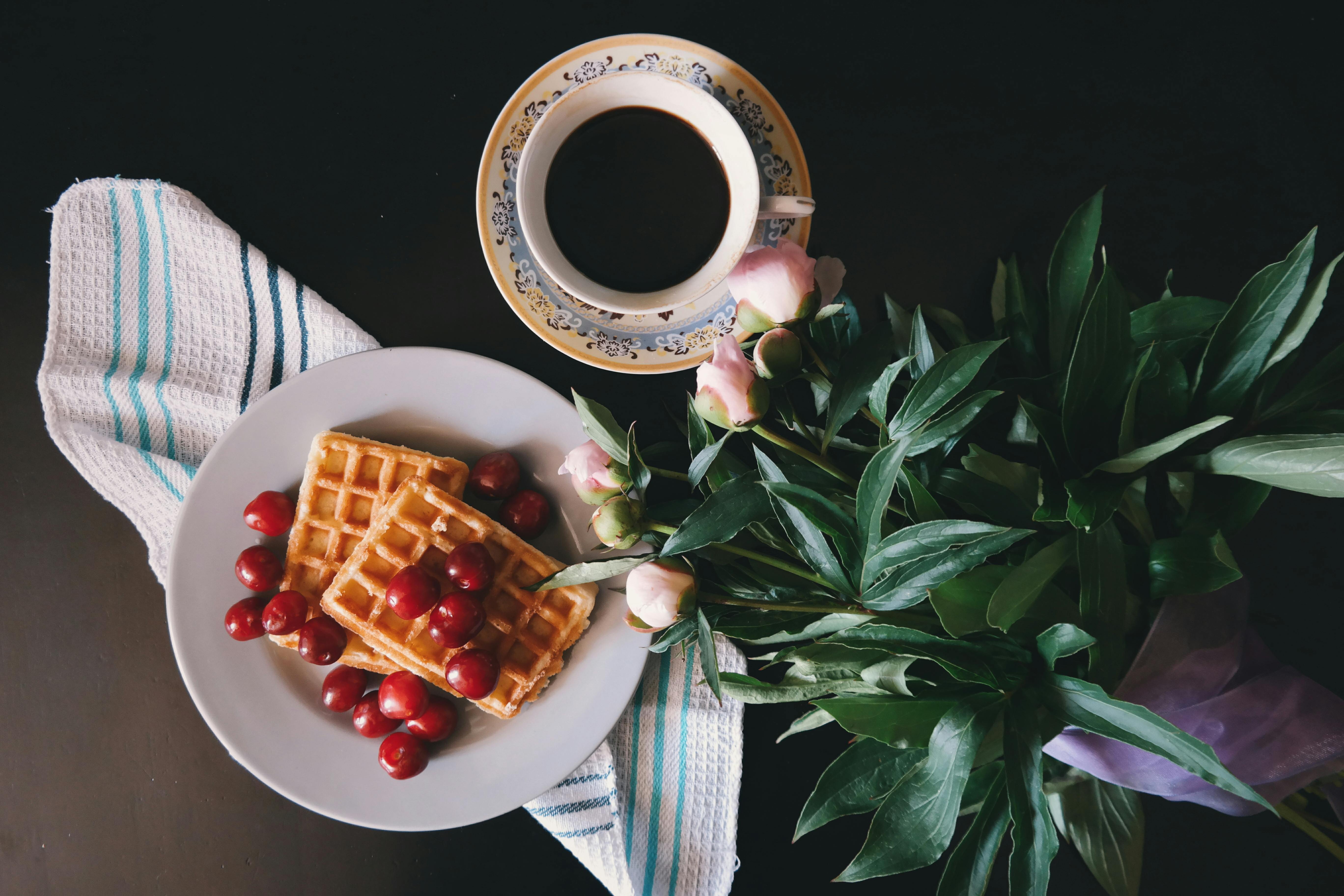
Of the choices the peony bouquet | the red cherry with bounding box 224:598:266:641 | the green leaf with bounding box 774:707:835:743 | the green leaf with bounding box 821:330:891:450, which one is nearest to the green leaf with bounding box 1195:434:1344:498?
the peony bouquet

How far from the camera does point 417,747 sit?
2.86 ft

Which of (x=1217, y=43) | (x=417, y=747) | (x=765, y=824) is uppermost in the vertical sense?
(x=1217, y=43)

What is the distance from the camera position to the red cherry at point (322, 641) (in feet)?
2.83

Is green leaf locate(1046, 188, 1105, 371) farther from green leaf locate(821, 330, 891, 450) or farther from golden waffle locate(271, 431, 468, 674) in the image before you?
golden waffle locate(271, 431, 468, 674)

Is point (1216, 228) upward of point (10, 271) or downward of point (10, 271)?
upward

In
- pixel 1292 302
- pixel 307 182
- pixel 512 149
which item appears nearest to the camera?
pixel 1292 302

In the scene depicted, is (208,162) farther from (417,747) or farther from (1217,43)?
(1217,43)

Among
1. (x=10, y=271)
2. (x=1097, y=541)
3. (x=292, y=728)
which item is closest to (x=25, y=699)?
(x=292, y=728)

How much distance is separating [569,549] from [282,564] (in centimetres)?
33

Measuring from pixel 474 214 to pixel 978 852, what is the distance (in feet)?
2.64

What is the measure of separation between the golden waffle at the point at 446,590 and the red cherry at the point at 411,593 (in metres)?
0.03

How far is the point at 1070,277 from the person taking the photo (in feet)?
1.89

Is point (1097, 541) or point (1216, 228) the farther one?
point (1216, 228)

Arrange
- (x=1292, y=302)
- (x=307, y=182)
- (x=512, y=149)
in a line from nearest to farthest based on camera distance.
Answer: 1. (x=1292, y=302)
2. (x=512, y=149)
3. (x=307, y=182)
